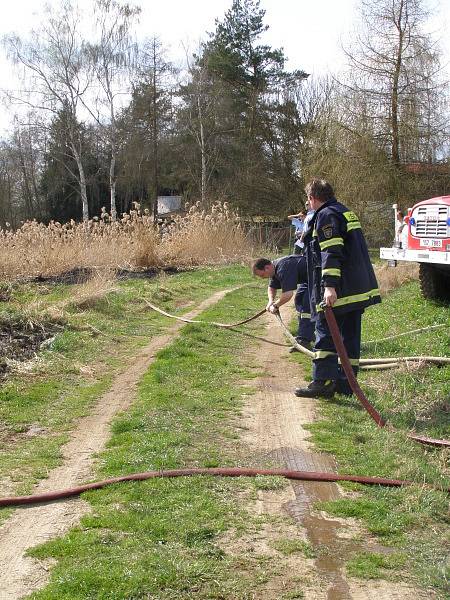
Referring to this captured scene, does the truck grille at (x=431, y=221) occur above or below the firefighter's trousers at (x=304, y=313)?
above

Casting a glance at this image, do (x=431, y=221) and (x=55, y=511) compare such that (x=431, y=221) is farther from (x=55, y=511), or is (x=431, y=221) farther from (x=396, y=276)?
(x=55, y=511)

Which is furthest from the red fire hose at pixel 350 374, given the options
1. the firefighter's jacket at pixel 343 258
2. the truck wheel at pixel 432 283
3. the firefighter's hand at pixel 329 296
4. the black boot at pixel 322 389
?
the truck wheel at pixel 432 283

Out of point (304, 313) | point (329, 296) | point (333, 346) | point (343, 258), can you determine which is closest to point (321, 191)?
point (343, 258)

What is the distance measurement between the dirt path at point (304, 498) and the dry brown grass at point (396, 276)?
784 centimetres

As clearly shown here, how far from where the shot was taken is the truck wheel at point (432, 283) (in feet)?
38.4

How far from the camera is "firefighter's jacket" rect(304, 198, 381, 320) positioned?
6.25 metres

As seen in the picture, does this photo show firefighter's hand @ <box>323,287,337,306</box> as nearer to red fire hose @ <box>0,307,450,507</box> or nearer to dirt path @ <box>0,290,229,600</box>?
red fire hose @ <box>0,307,450,507</box>

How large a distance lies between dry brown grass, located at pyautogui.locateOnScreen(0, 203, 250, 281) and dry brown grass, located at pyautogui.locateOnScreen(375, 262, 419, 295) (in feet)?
20.2

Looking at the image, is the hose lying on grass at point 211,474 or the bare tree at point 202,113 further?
the bare tree at point 202,113

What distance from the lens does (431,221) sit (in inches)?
462

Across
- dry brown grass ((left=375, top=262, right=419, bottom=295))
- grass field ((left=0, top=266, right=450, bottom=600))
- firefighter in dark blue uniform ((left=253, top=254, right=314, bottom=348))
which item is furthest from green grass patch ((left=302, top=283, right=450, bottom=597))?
dry brown grass ((left=375, top=262, right=419, bottom=295))

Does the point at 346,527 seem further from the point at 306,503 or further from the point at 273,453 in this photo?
the point at 273,453

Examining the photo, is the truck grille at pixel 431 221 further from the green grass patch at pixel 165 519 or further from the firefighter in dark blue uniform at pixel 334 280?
the green grass patch at pixel 165 519

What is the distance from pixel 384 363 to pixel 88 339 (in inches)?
161
